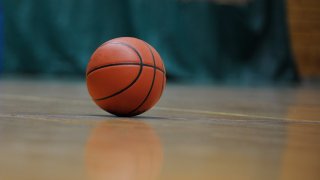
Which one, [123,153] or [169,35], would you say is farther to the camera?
[169,35]

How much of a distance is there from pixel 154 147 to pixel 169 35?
21.7ft

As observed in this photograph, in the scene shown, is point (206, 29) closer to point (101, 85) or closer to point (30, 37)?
point (30, 37)

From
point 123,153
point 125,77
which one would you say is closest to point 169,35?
point 125,77

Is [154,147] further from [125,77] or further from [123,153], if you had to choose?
[125,77]

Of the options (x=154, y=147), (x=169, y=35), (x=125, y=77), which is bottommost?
(x=169, y=35)

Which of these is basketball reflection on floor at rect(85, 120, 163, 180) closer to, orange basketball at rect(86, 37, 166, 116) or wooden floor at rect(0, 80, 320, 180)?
wooden floor at rect(0, 80, 320, 180)

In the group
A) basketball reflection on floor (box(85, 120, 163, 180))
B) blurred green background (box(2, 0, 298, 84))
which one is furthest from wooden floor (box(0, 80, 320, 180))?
blurred green background (box(2, 0, 298, 84))

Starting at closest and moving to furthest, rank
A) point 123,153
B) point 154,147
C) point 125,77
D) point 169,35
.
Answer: point 123,153
point 154,147
point 125,77
point 169,35

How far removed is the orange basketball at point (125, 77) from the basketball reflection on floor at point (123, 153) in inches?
14.0

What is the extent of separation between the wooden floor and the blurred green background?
16.8 feet

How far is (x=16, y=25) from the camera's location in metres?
8.00

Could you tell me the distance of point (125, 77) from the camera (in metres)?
2.72

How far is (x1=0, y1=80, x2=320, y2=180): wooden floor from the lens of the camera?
4.36 feet

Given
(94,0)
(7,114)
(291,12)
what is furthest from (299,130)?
(291,12)
